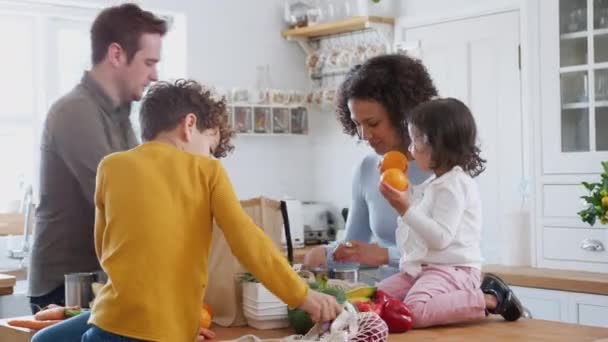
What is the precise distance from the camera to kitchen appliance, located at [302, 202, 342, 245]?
5.16 m

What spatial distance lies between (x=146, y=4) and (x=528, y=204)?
222cm

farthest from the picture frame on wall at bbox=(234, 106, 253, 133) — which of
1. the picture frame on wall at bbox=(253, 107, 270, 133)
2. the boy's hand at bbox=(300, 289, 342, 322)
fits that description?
the boy's hand at bbox=(300, 289, 342, 322)

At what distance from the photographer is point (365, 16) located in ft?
16.1

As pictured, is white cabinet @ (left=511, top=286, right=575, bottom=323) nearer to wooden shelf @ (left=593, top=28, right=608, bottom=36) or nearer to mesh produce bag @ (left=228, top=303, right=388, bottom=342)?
wooden shelf @ (left=593, top=28, right=608, bottom=36)

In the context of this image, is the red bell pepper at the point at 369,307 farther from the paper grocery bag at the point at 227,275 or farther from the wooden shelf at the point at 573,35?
the wooden shelf at the point at 573,35

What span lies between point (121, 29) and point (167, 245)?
41.0 inches

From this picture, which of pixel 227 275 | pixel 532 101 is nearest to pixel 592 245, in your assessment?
pixel 532 101

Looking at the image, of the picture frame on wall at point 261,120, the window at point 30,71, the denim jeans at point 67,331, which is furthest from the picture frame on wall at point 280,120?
the denim jeans at point 67,331

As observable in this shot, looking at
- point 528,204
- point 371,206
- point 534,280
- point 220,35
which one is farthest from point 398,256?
point 220,35

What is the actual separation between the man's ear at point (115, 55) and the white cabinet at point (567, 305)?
219 cm

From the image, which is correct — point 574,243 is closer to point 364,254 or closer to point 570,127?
point 570,127

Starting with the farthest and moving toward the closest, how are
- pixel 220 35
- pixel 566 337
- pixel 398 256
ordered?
1. pixel 220 35
2. pixel 398 256
3. pixel 566 337

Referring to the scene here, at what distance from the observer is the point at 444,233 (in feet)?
6.71

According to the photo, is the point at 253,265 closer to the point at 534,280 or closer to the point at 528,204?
the point at 534,280
